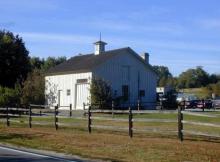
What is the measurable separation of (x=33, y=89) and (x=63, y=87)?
3230 mm

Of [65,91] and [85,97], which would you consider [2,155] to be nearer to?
[85,97]

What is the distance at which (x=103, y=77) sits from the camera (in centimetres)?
5544

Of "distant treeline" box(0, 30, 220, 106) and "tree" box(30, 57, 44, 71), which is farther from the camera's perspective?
"tree" box(30, 57, 44, 71)

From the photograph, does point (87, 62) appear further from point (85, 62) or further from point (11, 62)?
point (11, 62)

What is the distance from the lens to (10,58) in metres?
65.9

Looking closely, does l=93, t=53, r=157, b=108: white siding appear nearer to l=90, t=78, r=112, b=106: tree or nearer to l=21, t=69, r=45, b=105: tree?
l=90, t=78, r=112, b=106: tree

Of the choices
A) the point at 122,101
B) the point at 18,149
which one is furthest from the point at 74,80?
the point at 18,149

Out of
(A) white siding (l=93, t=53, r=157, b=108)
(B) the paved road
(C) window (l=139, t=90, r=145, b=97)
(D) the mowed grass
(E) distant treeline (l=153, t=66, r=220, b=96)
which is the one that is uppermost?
(E) distant treeline (l=153, t=66, r=220, b=96)

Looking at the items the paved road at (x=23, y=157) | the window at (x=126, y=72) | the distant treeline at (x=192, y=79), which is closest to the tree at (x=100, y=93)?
the window at (x=126, y=72)

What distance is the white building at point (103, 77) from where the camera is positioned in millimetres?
55688

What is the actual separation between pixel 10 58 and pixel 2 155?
49.0 m

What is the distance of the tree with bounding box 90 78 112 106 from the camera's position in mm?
51438

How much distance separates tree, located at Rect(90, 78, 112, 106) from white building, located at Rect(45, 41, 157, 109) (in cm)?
230

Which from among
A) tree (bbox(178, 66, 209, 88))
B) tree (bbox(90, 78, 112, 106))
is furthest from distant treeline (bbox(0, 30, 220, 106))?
tree (bbox(178, 66, 209, 88))
